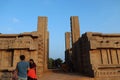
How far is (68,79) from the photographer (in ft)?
30.9

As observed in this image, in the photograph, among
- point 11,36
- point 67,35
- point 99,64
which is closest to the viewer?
point 99,64

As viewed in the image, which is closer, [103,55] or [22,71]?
[22,71]

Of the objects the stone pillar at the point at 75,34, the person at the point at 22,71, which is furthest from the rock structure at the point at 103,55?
the person at the point at 22,71

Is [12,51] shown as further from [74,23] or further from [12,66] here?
[74,23]

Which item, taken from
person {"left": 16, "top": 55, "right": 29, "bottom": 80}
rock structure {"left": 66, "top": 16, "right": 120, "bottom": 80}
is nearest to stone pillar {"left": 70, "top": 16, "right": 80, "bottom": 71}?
rock structure {"left": 66, "top": 16, "right": 120, "bottom": 80}

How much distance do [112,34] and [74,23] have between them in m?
5.18

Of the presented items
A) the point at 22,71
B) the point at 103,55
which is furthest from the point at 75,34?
the point at 22,71

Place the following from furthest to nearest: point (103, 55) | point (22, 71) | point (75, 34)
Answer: point (75, 34), point (103, 55), point (22, 71)

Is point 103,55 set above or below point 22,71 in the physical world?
above

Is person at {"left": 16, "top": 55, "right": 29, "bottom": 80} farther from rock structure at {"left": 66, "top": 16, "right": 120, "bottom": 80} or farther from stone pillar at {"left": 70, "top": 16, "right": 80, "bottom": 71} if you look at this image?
stone pillar at {"left": 70, "top": 16, "right": 80, "bottom": 71}

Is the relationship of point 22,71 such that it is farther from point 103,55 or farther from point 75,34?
point 75,34

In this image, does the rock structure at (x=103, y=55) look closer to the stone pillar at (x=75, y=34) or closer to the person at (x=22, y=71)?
the stone pillar at (x=75, y=34)

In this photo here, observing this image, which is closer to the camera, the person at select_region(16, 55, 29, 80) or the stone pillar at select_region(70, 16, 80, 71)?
the person at select_region(16, 55, 29, 80)

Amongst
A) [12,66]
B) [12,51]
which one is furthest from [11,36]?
[12,66]
